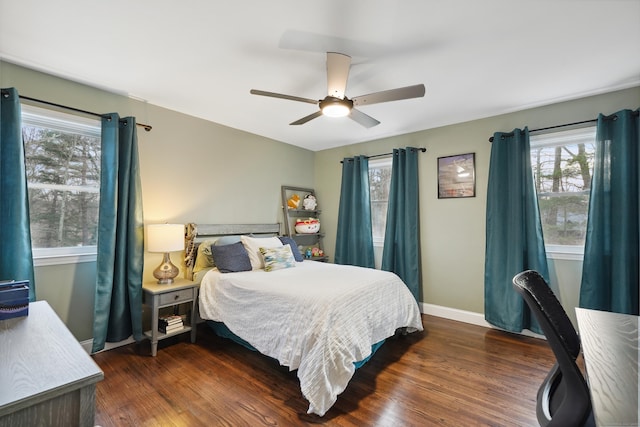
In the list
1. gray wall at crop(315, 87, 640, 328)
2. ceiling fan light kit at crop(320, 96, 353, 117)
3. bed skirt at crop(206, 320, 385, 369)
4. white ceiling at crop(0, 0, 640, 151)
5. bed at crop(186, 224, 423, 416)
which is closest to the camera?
white ceiling at crop(0, 0, 640, 151)

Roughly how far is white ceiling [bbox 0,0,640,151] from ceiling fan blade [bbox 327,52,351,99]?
0.44 feet

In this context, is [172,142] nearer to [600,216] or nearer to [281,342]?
[281,342]

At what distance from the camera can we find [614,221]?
268 cm

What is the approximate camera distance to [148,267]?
3.11m

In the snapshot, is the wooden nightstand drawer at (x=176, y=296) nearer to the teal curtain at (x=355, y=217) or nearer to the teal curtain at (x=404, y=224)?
the teal curtain at (x=355, y=217)

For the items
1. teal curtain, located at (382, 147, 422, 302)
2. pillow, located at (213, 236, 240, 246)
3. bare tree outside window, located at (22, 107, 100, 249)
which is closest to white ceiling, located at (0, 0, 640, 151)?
bare tree outside window, located at (22, 107, 100, 249)

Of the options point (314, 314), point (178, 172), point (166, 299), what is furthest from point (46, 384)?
point (178, 172)

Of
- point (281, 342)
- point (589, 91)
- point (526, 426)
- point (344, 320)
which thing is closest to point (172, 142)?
point (281, 342)

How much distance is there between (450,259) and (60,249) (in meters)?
4.22

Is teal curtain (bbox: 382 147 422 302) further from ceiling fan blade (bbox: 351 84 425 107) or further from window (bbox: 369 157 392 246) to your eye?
ceiling fan blade (bbox: 351 84 425 107)

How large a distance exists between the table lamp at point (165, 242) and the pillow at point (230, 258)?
37 centimetres

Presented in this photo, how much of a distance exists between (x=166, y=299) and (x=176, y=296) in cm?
10

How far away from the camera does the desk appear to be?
2.23 ft

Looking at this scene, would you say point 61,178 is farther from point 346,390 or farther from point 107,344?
point 346,390
